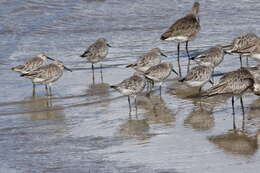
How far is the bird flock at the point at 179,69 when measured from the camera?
1055 cm

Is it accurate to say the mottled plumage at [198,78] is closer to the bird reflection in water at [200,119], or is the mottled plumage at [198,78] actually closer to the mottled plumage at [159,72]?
the mottled plumage at [159,72]

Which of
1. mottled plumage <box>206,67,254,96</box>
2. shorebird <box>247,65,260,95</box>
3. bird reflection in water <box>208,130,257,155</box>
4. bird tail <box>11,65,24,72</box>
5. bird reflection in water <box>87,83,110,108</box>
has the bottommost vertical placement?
bird reflection in water <box>87,83,110,108</box>

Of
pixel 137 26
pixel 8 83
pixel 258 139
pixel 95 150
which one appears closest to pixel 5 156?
pixel 95 150

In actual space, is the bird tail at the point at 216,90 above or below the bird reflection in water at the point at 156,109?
above

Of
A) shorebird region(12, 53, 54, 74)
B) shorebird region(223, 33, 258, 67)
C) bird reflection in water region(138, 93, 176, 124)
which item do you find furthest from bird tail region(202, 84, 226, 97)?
shorebird region(12, 53, 54, 74)

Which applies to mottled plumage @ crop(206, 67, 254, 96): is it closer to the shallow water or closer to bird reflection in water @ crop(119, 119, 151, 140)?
the shallow water

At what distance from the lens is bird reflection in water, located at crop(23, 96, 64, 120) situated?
10.8m

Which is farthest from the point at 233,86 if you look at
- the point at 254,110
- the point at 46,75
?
the point at 46,75

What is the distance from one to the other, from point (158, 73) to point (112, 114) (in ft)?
5.24

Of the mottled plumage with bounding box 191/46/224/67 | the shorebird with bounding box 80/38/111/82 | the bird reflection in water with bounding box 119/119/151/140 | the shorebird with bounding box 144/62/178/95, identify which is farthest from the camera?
the shorebird with bounding box 80/38/111/82

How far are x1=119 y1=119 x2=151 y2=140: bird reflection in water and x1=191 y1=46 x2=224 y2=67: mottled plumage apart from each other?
2.92 metres

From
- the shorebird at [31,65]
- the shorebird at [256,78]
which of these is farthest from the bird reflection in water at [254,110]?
the shorebird at [31,65]

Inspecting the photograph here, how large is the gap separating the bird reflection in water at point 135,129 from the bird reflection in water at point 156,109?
0.21 m

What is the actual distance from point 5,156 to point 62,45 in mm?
7104
